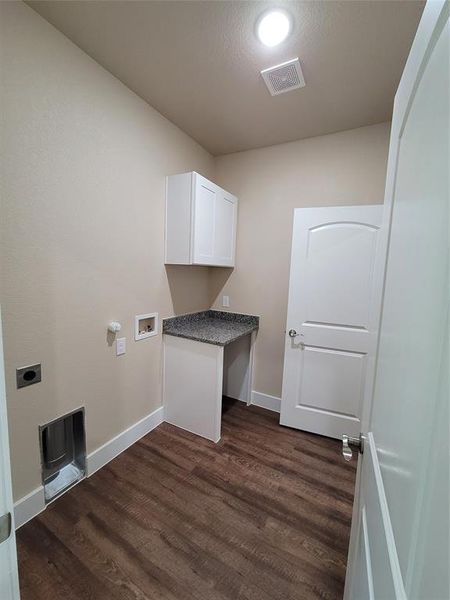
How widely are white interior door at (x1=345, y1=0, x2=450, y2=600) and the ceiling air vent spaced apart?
121 cm

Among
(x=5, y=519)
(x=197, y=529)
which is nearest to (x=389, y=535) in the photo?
(x=5, y=519)

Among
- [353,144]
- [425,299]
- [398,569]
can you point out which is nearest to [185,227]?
[353,144]

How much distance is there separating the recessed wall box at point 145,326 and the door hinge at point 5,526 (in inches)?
58.1

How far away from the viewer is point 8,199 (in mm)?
1266

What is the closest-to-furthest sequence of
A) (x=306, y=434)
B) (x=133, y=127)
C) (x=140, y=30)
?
(x=140, y=30) < (x=133, y=127) < (x=306, y=434)

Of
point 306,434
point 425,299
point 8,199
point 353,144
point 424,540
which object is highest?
point 353,144

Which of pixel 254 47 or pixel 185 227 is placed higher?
pixel 254 47

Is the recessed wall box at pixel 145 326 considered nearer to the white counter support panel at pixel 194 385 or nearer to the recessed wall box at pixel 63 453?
the white counter support panel at pixel 194 385

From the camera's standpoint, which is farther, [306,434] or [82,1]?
[306,434]

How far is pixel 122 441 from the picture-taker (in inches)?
78.4

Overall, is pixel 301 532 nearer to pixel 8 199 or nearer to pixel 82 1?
pixel 8 199

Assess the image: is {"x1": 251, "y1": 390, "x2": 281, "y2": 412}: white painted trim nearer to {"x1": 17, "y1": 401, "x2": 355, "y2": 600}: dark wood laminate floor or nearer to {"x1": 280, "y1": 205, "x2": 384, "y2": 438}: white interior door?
{"x1": 280, "y1": 205, "x2": 384, "y2": 438}: white interior door

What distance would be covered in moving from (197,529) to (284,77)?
109 inches

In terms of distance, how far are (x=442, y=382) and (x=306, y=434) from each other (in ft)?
7.57
